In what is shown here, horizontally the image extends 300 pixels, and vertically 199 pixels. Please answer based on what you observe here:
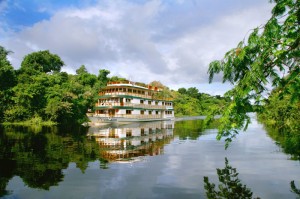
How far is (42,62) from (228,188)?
63.0 m

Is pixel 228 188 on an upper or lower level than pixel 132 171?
lower

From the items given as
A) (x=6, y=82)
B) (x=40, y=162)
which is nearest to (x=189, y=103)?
(x=6, y=82)

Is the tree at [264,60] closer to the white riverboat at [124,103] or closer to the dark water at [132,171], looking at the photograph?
the dark water at [132,171]

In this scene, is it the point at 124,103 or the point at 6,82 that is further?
the point at 124,103

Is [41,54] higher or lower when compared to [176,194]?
higher

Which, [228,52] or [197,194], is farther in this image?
[197,194]

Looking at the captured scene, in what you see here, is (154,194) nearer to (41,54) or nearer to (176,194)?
(176,194)

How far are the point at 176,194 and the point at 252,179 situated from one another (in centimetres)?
346

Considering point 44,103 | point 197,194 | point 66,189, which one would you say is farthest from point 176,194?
point 44,103

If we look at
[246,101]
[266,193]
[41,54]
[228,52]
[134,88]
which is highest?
[41,54]

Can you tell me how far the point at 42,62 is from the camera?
65000 mm

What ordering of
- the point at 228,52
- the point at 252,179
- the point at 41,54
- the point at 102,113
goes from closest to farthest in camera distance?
the point at 228,52
the point at 252,179
the point at 102,113
the point at 41,54

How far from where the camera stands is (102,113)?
2101 inches

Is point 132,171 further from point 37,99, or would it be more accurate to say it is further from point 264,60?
point 37,99
